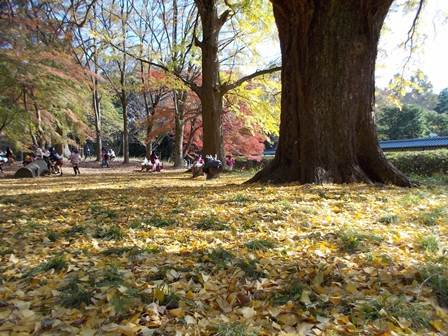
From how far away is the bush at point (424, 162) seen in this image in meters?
11.9

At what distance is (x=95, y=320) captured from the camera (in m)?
2.18

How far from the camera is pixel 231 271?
285cm

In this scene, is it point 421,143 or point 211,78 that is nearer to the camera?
point 211,78

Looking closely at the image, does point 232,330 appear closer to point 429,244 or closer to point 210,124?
point 429,244

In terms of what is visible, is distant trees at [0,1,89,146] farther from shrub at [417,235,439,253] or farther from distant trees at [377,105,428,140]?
distant trees at [377,105,428,140]

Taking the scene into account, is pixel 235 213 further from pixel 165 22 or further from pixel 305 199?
pixel 165 22

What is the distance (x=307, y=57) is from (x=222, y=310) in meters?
5.53

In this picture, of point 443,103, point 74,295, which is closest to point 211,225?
point 74,295

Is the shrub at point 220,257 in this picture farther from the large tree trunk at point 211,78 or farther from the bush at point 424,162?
the bush at point 424,162

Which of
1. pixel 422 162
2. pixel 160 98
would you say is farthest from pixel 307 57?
pixel 160 98

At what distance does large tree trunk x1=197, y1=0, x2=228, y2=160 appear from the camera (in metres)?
12.1

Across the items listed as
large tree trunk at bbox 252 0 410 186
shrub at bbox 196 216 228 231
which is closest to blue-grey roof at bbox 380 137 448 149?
large tree trunk at bbox 252 0 410 186

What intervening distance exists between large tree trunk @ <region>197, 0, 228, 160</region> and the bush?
19.6 feet

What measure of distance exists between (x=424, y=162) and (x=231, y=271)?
11384 mm
